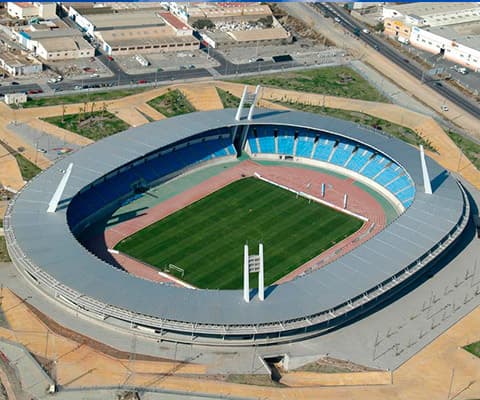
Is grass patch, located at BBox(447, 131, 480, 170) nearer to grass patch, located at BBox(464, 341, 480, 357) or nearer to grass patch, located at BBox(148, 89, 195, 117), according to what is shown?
grass patch, located at BBox(148, 89, 195, 117)

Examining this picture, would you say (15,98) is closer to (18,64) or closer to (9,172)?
(18,64)

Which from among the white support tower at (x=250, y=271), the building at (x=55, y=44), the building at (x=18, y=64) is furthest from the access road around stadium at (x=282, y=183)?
the building at (x=55, y=44)

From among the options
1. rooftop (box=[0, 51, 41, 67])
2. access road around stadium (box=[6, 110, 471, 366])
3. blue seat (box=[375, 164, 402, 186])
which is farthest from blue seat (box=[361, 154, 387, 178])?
rooftop (box=[0, 51, 41, 67])

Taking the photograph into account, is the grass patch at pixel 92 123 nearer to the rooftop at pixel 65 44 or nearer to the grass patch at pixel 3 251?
the rooftop at pixel 65 44

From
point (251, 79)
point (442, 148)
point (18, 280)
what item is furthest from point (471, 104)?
point (18, 280)

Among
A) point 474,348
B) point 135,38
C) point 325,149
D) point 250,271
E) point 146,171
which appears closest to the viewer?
point 250,271

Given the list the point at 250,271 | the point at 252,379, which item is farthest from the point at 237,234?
the point at 252,379
